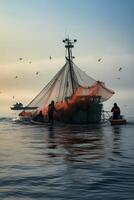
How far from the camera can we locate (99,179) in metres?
12.4

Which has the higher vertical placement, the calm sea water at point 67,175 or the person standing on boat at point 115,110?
the person standing on boat at point 115,110

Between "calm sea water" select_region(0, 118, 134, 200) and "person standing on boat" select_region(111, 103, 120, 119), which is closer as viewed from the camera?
"calm sea water" select_region(0, 118, 134, 200)

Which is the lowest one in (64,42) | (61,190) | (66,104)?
(61,190)

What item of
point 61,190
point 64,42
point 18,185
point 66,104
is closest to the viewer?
point 61,190

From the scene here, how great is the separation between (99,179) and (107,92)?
40.0 metres

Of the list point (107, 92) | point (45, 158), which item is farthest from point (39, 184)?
point (107, 92)

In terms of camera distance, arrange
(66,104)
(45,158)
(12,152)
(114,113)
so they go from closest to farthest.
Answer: (45,158) < (12,152) < (114,113) < (66,104)

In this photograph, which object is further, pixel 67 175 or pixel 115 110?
pixel 115 110

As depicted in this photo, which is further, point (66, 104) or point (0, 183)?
point (66, 104)

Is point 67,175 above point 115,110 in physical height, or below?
below

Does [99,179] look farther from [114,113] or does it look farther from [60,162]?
[114,113]

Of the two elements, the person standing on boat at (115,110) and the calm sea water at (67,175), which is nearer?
the calm sea water at (67,175)

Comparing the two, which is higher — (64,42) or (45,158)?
(64,42)

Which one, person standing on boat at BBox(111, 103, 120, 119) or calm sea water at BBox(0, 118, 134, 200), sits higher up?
person standing on boat at BBox(111, 103, 120, 119)
